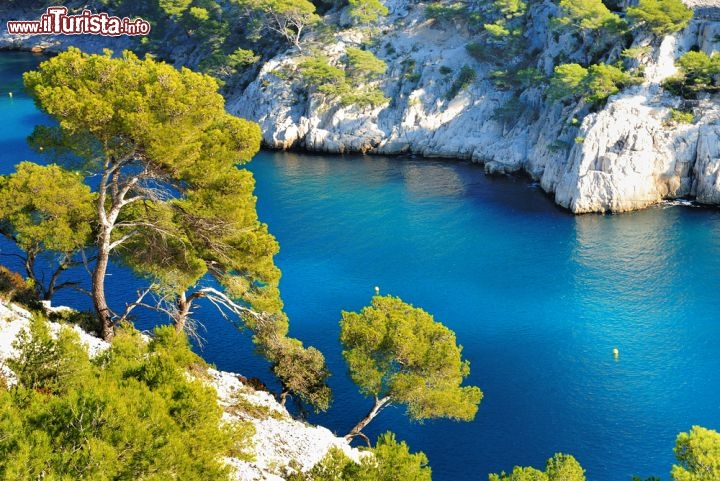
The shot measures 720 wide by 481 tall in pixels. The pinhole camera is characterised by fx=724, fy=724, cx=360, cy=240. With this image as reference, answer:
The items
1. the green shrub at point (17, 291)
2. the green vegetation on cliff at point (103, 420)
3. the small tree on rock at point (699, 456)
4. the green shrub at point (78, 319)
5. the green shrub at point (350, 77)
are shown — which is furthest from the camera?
the green shrub at point (350, 77)

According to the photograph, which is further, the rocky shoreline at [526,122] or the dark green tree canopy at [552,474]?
the rocky shoreline at [526,122]

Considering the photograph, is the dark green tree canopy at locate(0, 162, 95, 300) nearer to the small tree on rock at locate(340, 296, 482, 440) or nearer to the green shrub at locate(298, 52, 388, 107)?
the small tree on rock at locate(340, 296, 482, 440)

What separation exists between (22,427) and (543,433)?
23874 millimetres

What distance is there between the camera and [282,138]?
267ft

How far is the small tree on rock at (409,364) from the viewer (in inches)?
1135

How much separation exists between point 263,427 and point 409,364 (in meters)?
6.43

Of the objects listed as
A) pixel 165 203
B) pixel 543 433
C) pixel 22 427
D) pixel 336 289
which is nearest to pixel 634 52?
pixel 336 289

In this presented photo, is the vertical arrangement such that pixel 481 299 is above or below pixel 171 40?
below

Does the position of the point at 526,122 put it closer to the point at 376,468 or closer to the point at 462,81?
the point at 462,81

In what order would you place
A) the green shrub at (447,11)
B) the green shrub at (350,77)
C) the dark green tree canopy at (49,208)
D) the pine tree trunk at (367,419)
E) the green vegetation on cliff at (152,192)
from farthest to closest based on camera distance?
the green shrub at (447,11), the green shrub at (350,77), the pine tree trunk at (367,419), the dark green tree canopy at (49,208), the green vegetation on cliff at (152,192)

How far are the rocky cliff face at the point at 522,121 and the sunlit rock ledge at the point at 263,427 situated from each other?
37.6 meters

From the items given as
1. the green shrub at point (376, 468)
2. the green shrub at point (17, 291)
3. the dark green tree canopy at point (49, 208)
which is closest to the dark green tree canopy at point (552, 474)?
the green shrub at point (376, 468)

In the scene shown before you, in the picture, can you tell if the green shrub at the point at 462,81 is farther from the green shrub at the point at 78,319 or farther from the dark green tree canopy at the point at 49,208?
the dark green tree canopy at the point at 49,208

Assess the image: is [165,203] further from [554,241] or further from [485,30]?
[485,30]
